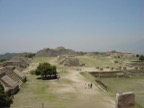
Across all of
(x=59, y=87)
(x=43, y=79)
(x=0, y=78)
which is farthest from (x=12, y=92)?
(x=43, y=79)

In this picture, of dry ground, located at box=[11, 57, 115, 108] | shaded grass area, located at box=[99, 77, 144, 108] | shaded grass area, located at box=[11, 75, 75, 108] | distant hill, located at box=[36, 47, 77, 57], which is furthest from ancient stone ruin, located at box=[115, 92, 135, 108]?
distant hill, located at box=[36, 47, 77, 57]

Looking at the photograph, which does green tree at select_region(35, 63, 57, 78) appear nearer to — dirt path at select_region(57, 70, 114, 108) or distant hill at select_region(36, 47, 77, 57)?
dirt path at select_region(57, 70, 114, 108)

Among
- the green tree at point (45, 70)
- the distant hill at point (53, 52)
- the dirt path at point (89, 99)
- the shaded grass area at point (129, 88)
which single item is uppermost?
the distant hill at point (53, 52)

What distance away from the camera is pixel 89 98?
2561cm

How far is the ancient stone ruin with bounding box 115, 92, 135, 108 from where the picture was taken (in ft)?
20.7

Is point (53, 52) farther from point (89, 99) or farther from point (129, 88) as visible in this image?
point (89, 99)

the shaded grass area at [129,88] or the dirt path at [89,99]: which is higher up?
the dirt path at [89,99]

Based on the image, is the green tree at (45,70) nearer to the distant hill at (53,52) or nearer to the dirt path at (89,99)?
the dirt path at (89,99)

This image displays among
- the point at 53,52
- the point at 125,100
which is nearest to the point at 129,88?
the point at 125,100

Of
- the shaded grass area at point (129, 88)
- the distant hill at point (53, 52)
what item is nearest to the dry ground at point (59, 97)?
the shaded grass area at point (129, 88)

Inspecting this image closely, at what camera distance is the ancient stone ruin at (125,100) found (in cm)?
632

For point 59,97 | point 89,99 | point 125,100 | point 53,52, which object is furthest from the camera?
point 53,52

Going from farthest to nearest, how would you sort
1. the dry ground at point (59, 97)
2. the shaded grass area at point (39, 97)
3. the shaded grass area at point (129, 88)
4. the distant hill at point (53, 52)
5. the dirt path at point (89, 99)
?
1. the distant hill at point (53, 52)
2. the shaded grass area at point (129, 88)
3. the shaded grass area at point (39, 97)
4. the dry ground at point (59, 97)
5. the dirt path at point (89, 99)

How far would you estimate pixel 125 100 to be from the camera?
643 centimetres
